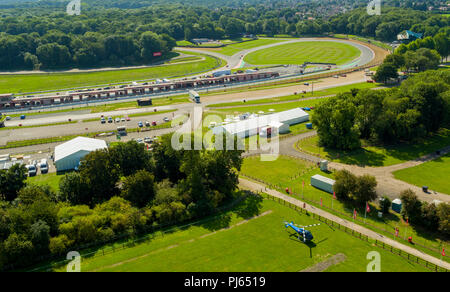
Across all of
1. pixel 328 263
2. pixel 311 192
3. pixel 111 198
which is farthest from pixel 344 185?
pixel 111 198

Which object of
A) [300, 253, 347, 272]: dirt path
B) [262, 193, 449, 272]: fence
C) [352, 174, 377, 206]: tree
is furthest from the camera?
[352, 174, 377, 206]: tree

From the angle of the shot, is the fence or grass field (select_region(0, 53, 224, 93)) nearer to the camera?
the fence

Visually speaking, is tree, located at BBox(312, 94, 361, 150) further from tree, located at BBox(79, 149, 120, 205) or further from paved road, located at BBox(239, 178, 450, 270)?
tree, located at BBox(79, 149, 120, 205)

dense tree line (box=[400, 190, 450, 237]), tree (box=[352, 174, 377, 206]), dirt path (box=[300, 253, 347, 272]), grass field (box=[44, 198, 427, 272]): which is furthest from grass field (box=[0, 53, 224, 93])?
dirt path (box=[300, 253, 347, 272])

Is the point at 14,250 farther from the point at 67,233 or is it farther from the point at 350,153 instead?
the point at 350,153

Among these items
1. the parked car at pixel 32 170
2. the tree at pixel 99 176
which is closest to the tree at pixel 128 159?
the tree at pixel 99 176

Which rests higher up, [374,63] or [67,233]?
[374,63]
